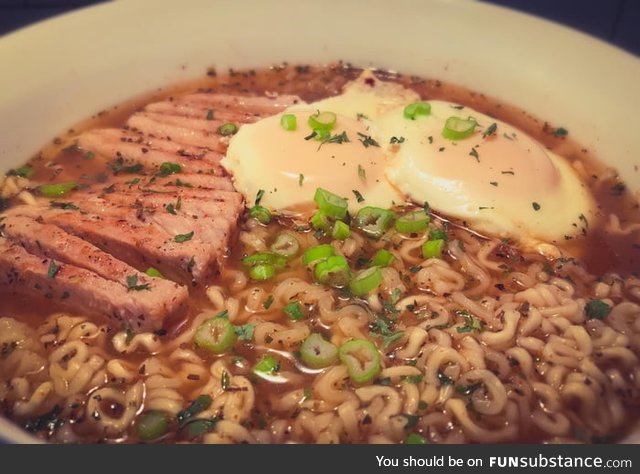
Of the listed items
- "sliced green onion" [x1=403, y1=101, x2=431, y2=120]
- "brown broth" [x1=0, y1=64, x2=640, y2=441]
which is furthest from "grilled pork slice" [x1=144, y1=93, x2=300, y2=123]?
"sliced green onion" [x1=403, y1=101, x2=431, y2=120]

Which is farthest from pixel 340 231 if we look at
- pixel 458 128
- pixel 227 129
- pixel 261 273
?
pixel 227 129

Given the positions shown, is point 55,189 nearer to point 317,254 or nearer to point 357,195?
point 317,254

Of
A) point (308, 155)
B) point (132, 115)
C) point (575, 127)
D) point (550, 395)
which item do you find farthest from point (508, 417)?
point (132, 115)

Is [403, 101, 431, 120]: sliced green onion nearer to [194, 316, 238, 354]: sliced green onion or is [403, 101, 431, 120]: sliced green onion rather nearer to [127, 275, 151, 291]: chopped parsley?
[194, 316, 238, 354]: sliced green onion

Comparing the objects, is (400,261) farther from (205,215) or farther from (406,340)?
(205,215)

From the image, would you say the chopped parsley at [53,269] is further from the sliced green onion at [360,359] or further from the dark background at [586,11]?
the dark background at [586,11]

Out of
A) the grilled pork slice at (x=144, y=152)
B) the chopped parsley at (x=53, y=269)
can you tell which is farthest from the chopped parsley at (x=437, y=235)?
the chopped parsley at (x=53, y=269)
